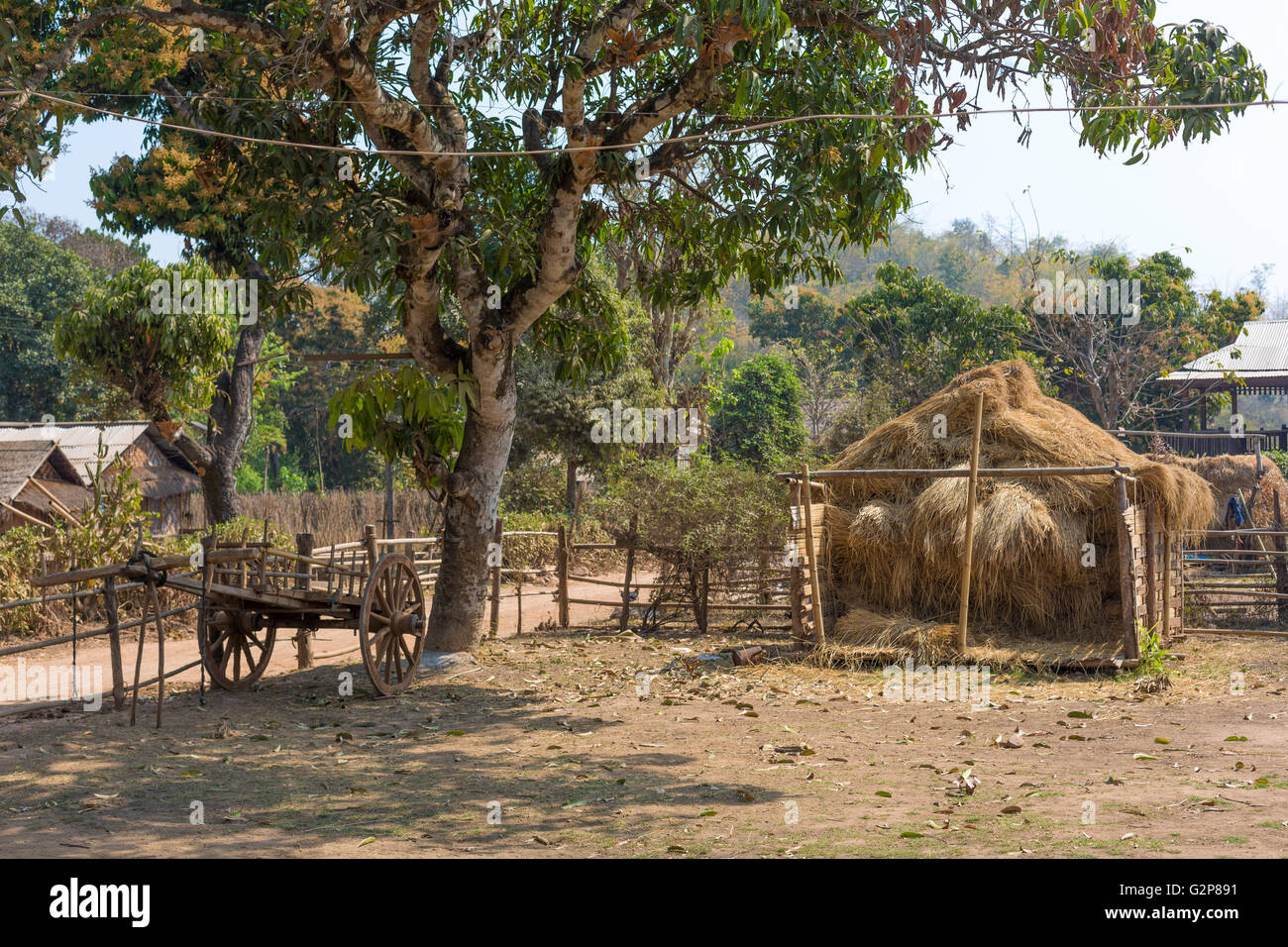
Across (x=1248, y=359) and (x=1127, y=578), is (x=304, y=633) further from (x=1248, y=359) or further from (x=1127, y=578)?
(x=1248, y=359)

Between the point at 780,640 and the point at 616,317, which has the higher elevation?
Answer: the point at 616,317

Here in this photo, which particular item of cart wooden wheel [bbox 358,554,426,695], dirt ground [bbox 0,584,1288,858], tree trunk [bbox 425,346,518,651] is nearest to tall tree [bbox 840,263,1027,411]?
dirt ground [bbox 0,584,1288,858]

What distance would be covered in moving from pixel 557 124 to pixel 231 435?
1015cm

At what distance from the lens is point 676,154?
10359mm

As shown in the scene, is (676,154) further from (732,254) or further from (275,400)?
(275,400)

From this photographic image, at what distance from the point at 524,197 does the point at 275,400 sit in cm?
2857

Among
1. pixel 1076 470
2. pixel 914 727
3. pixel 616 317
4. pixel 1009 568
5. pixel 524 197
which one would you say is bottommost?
pixel 914 727

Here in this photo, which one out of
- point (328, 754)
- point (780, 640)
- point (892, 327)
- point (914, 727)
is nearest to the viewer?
point (328, 754)

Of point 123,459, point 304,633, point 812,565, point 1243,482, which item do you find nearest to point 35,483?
point 123,459

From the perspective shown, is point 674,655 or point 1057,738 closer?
point 1057,738

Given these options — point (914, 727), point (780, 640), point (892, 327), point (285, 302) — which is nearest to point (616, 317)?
point (285, 302)

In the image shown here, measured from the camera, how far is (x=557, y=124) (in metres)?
10.9

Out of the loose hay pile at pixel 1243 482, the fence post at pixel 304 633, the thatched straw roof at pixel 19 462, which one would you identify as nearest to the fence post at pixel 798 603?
the fence post at pixel 304 633

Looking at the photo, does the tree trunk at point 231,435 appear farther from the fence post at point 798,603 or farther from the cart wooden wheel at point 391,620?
the fence post at point 798,603
